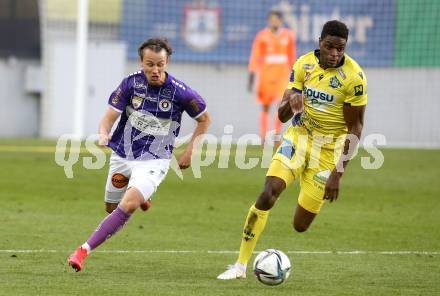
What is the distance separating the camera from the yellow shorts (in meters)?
9.40

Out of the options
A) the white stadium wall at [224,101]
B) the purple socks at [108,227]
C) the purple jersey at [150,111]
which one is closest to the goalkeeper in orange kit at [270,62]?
the white stadium wall at [224,101]

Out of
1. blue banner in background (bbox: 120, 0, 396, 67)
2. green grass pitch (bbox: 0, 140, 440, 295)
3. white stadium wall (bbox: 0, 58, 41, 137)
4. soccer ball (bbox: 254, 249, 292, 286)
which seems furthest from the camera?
white stadium wall (bbox: 0, 58, 41, 137)

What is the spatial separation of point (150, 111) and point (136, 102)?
16 centimetres

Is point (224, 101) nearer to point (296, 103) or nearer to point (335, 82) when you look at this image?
point (335, 82)

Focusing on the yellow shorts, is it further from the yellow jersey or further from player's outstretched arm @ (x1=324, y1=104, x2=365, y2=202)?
player's outstretched arm @ (x1=324, y1=104, x2=365, y2=202)

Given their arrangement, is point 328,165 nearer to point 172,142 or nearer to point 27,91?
point 172,142

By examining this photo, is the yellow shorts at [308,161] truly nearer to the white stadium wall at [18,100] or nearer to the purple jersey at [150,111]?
the purple jersey at [150,111]

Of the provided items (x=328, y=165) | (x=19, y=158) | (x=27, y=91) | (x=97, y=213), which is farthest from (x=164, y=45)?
(x=27, y=91)

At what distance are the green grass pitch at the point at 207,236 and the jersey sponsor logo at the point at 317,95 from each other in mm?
1558

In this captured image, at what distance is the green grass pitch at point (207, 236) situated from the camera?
848cm

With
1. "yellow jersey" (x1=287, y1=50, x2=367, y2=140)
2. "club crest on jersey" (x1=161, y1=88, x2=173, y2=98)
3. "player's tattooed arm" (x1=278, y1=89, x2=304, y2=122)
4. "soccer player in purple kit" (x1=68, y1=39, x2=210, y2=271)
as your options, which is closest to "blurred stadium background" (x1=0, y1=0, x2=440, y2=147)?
"soccer player in purple kit" (x1=68, y1=39, x2=210, y2=271)

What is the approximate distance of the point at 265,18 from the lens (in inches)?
1155

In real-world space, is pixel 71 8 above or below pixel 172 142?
below

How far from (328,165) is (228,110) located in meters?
19.6
